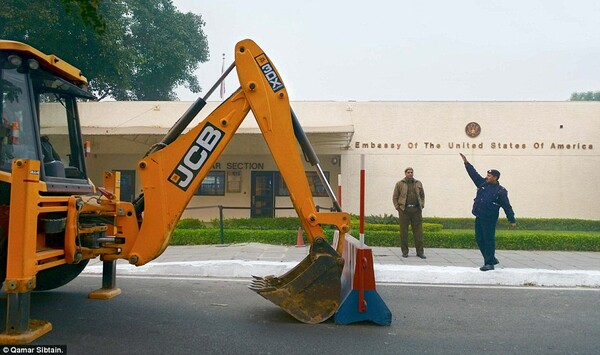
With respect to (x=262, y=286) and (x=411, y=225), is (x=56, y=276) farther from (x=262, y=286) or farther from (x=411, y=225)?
(x=411, y=225)

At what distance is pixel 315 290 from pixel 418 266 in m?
4.24

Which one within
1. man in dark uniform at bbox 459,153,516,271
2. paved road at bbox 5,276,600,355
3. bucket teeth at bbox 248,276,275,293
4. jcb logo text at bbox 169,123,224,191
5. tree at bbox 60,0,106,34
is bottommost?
paved road at bbox 5,276,600,355

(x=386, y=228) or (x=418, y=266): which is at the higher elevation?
(x=386, y=228)

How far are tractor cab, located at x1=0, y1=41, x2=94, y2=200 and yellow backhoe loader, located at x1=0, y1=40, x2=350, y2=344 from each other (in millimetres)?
11

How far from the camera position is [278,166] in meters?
5.23

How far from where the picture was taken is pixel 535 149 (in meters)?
17.7

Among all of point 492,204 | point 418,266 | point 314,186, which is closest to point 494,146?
point 314,186

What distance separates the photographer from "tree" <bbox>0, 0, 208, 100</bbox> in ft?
57.4

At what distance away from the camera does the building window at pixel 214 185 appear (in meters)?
19.3

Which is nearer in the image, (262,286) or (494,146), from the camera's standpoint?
(262,286)

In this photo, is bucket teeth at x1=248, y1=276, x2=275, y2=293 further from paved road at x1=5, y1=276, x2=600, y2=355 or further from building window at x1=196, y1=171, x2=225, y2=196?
building window at x1=196, y1=171, x2=225, y2=196

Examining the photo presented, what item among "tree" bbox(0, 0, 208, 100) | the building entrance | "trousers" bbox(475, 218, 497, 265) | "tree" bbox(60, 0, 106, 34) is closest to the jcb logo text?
"tree" bbox(60, 0, 106, 34)

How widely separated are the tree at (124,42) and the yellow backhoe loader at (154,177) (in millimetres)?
8300

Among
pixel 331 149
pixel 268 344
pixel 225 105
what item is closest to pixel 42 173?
pixel 225 105
